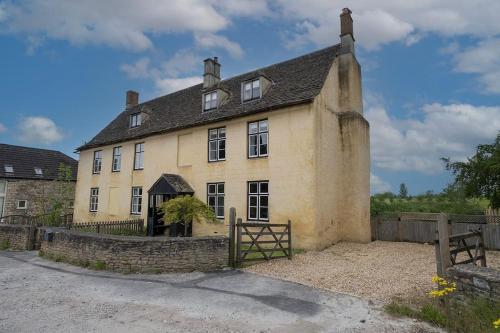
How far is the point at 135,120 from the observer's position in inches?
979

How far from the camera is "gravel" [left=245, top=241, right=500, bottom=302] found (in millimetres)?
8688

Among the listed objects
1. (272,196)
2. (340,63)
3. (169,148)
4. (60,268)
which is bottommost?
(60,268)

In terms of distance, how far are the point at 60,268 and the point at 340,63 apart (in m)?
17.4

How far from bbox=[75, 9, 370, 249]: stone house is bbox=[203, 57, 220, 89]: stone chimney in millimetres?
75

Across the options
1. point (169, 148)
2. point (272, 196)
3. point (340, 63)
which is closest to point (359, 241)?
point (272, 196)

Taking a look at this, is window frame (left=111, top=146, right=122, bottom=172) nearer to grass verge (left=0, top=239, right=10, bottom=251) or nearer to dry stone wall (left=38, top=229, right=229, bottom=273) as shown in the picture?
grass verge (left=0, top=239, right=10, bottom=251)

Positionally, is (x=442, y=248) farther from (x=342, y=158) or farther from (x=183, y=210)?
(x=342, y=158)

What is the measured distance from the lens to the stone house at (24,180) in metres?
30.7

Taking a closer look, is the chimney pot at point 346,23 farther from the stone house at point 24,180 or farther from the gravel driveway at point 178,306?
the stone house at point 24,180

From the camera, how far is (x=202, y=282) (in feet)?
31.4

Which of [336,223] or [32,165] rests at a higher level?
[32,165]

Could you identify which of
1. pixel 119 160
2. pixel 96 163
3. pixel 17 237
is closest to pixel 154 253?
pixel 17 237

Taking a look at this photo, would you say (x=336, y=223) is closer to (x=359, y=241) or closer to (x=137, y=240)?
(x=359, y=241)

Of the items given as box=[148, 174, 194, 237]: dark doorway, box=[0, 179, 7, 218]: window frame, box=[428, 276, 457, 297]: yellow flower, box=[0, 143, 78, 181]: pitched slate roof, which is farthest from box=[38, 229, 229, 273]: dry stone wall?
box=[0, 143, 78, 181]: pitched slate roof
